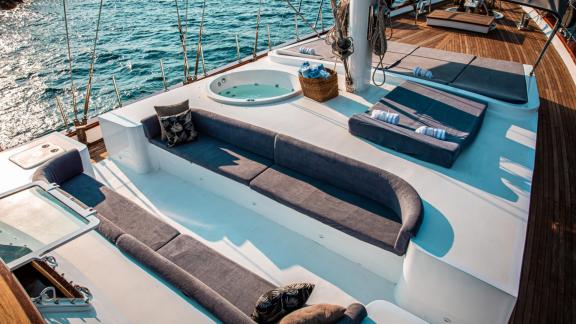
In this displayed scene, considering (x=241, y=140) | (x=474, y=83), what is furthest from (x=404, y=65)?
(x=241, y=140)

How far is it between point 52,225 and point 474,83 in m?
4.86

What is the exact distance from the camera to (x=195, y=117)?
185 inches

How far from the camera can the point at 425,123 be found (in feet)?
13.3

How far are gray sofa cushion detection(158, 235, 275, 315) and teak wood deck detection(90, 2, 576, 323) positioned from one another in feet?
6.54

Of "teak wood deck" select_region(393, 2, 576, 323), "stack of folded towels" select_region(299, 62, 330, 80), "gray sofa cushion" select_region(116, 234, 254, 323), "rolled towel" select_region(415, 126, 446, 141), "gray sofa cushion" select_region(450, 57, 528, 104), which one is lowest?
"teak wood deck" select_region(393, 2, 576, 323)

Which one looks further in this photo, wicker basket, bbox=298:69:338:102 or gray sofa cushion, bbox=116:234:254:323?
wicker basket, bbox=298:69:338:102

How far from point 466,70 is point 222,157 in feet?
11.9

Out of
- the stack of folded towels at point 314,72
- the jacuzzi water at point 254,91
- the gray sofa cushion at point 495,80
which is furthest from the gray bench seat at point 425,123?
the jacuzzi water at point 254,91

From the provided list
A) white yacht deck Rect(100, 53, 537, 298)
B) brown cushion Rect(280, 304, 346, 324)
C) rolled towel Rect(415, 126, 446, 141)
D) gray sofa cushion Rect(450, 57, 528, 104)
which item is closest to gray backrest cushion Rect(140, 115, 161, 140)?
white yacht deck Rect(100, 53, 537, 298)

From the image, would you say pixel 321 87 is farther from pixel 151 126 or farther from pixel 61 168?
pixel 61 168

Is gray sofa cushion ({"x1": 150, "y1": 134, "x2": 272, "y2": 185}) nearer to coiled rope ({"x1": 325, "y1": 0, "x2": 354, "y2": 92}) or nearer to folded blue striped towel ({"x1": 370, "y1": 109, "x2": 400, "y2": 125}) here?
folded blue striped towel ({"x1": 370, "y1": 109, "x2": 400, "y2": 125})

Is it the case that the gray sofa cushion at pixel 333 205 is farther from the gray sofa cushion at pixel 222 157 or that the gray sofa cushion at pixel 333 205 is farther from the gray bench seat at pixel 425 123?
the gray bench seat at pixel 425 123

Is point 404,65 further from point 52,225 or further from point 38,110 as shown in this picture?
point 38,110

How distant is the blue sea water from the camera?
951 centimetres
